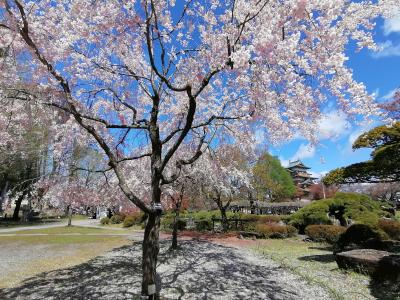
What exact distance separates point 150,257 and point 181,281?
3.52m

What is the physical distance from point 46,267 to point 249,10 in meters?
11.1

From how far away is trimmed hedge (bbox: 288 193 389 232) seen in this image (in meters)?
20.1

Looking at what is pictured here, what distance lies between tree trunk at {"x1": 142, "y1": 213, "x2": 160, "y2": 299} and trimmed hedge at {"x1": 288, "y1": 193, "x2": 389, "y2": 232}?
15041mm

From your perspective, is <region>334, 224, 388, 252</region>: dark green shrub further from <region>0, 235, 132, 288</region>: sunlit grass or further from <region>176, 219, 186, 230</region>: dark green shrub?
<region>176, 219, 186, 230</region>: dark green shrub

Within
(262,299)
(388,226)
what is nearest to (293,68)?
(262,299)

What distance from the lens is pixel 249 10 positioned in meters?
5.86

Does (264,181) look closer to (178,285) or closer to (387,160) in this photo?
(387,160)

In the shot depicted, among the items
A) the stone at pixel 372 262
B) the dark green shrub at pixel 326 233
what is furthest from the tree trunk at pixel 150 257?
the dark green shrub at pixel 326 233

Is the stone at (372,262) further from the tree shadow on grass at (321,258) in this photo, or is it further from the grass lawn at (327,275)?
the tree shadow on grass at (321,258)

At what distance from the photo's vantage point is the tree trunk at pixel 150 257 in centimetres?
643

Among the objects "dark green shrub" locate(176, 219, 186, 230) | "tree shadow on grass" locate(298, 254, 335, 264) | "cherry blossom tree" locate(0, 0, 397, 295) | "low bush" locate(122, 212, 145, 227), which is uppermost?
"cherry blossom tree" locate(0, 0, 397, 295)

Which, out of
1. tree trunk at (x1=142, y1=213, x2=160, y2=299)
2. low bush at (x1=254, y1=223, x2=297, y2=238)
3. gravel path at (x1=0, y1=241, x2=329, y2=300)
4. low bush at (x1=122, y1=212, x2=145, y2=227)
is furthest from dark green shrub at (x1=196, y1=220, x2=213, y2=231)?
tree trunk at (x1=142, y1=213, x2=160, y2=299)

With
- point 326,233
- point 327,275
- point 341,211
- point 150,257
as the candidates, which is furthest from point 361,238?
point 150,257

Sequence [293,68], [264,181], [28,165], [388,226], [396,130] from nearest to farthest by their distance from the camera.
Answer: [293,68], [396,130], [388,226], [28,165], [264,181]
